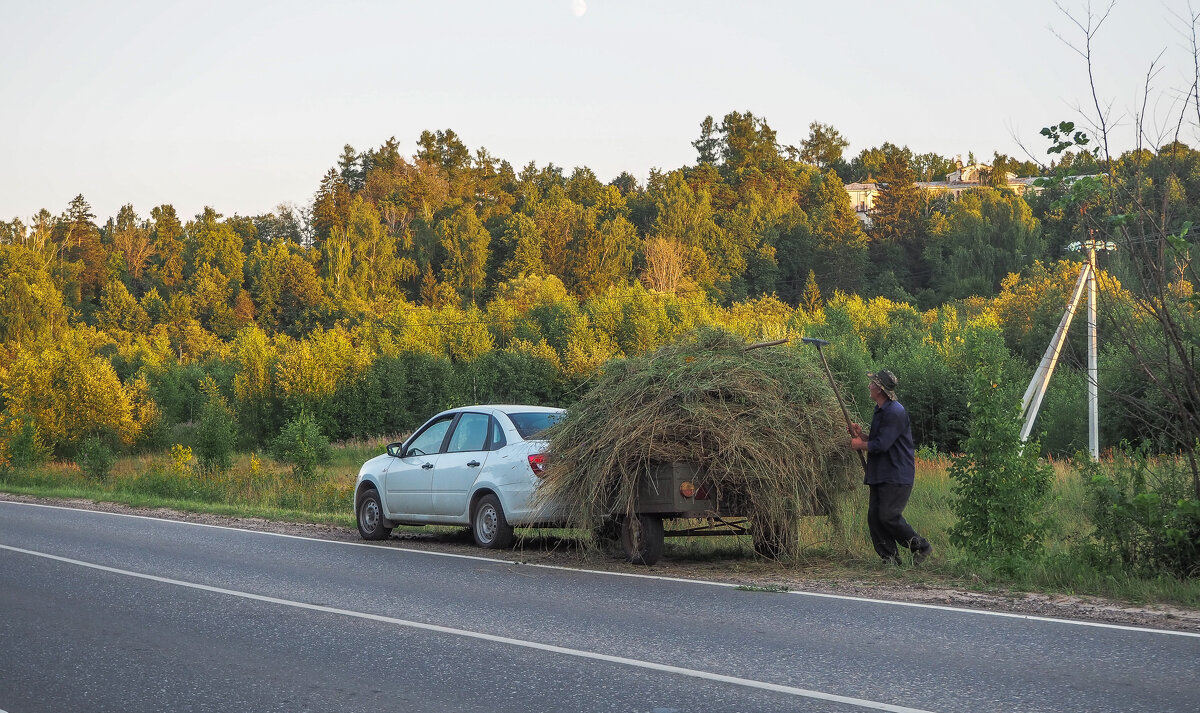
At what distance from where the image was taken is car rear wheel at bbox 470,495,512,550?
44.1ft

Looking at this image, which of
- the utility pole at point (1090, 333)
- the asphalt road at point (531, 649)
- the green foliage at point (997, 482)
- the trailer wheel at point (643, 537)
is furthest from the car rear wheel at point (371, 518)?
the utility pole at point (1090, 333)

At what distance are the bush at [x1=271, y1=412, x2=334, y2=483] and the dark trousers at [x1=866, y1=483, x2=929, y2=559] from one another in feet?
69.1

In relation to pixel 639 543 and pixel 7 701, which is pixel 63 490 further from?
pixel 7 701

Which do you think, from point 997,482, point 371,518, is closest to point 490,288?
point 371,518

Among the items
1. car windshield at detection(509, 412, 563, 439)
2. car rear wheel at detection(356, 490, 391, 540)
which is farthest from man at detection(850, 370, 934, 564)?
car rear wheel at detection(356, 490, 391, 540)

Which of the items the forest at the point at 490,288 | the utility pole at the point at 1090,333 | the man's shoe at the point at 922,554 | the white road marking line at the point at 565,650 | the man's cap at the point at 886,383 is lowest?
the white road marking line at the point at 565,650

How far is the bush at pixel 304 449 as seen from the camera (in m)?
31.3

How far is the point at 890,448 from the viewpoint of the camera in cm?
1124

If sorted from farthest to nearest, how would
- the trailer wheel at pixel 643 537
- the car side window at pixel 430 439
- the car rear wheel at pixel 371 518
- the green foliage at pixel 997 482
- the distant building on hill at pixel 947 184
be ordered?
the distant building on hill at pixel 947 184
the car rear wheel at pixel 371 518
the car side window at pixel 430 439
the trailer wheel at pixel 643 537
the green foliage at pixel 997 482

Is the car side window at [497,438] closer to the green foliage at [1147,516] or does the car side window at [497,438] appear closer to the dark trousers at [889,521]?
the dark trousers at [889,521]

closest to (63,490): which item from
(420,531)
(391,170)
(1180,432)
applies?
(420,531)

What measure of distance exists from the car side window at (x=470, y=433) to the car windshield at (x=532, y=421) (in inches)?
15.7

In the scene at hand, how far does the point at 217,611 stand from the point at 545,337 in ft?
265

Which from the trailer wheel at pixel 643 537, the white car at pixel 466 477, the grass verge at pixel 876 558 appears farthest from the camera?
the white car at pixel 466 477
